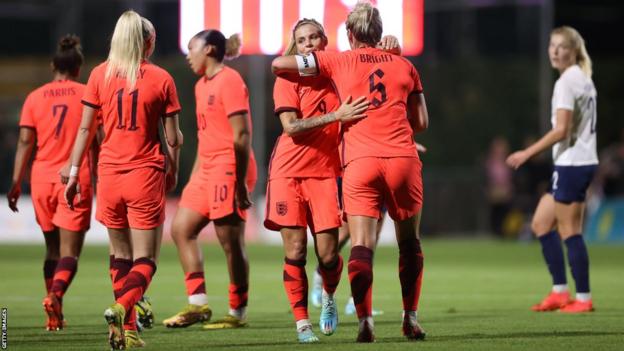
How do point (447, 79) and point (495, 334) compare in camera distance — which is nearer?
point (495, 334)

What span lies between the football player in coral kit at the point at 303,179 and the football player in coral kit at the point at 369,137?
Result: 326 millimetres

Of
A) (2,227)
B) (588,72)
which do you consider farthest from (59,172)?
(2,227)

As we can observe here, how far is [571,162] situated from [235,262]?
3272 millimetres

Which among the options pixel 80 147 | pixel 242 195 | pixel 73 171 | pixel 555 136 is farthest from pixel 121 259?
pixel 555 136

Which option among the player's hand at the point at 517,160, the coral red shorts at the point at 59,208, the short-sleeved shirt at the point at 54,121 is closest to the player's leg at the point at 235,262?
the coral red shorts at the point at 59,208

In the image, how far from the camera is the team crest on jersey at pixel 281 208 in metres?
9.26

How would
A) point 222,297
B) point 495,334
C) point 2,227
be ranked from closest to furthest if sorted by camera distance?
1. point 495,334
2. point 222,297
3. point 2,227

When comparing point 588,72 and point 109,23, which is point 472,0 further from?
point 588,72

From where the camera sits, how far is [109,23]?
36500 mm

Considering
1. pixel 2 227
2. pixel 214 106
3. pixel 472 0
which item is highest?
pixel 472 0

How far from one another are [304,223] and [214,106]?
1.59m

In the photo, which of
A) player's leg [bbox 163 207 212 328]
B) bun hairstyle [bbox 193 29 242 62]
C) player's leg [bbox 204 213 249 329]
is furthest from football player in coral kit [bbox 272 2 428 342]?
player's leg [bbox 163 207 212 328]

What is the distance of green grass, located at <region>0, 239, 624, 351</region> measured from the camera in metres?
9.12

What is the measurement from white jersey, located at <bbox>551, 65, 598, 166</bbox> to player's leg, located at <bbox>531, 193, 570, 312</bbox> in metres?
0.42
